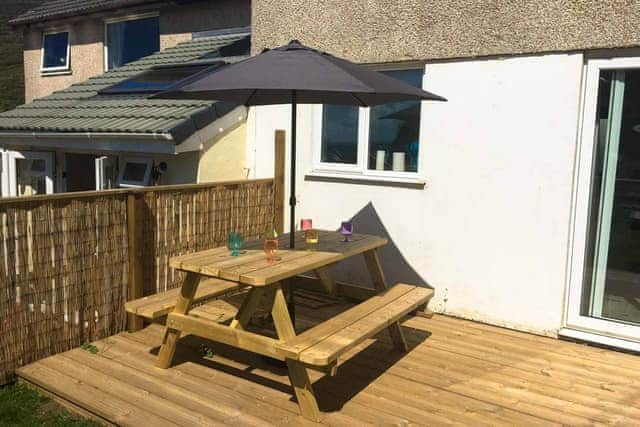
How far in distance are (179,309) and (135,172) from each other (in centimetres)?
360

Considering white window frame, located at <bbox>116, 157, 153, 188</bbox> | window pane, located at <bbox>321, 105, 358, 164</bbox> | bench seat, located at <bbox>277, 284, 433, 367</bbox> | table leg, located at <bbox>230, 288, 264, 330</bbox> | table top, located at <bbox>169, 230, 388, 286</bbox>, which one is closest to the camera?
bench seat, located at <bbox>277, 284, 433, 367</bbox>

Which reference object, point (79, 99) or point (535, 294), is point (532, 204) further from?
point (79, 99)

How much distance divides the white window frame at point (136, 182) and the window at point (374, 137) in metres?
2.21

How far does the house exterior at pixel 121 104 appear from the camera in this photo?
6.62 metres

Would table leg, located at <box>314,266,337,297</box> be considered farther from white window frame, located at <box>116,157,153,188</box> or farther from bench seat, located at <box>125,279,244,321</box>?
white window frame, located at <box>116,157,153,188</box>

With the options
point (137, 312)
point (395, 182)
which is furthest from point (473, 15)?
point (137, 312)

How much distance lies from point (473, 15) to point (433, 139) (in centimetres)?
125

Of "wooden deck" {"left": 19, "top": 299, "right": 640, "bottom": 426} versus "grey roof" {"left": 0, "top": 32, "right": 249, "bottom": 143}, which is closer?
"wooden deck" {"left": 19, "top": 299, "right": 640, "bottom": 426}

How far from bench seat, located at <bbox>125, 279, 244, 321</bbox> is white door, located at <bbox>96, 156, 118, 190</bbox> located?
8.55 ft

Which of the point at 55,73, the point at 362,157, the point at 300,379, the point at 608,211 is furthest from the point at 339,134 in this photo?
the point at 55,73

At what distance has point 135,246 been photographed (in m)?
5.05

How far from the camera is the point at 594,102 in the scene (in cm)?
482

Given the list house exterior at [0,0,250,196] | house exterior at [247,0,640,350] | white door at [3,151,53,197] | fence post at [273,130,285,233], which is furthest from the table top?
white door at [3,151,53,197]

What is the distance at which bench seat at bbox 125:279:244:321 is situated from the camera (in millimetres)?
4188
